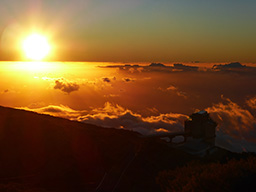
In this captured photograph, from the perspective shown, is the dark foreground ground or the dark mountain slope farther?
the dark mountain slope

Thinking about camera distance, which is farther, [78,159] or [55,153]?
[55,153]

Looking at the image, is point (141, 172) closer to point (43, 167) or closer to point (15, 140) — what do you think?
point (43, 167)

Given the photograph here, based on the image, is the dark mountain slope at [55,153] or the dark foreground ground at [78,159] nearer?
the dark foreground ground at [78,159]

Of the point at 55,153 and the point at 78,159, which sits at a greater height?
the point at 55,153

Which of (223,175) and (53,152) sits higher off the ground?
(223,175)

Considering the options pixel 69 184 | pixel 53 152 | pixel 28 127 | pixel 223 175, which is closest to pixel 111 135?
pixel 53 152

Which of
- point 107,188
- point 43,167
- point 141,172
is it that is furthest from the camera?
point 43,167

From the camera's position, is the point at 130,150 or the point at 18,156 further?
the point at 130,150

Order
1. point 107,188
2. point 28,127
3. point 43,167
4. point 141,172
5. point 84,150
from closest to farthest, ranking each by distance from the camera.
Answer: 1. point 107,188
2. point 141,172
3. point 43,167
4. point 84,150
5. point 28,127
